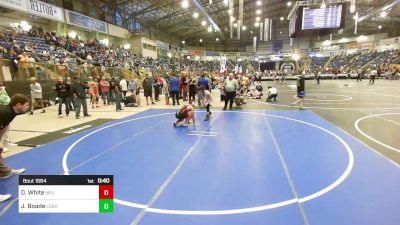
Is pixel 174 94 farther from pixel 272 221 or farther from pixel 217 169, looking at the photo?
pixel 272 221

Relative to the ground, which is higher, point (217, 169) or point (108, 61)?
point (108, 61)

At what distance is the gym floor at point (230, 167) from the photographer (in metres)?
3.61

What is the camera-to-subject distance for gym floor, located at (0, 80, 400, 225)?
3.61 meters

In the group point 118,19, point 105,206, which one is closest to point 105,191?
point 105,206

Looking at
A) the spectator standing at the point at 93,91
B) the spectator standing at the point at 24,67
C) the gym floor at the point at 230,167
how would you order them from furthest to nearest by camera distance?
1. the spectator standing at the point at 93,91
2. the spectator standing at the point at 24,67
3. the gym floor at the point at 230,167

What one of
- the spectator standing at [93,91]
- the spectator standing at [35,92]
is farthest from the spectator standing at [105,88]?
the spectator standing at [35,92]

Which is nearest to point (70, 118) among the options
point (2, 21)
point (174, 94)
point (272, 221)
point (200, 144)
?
point (174, 94)

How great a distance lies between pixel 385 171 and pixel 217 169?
317 centimetres

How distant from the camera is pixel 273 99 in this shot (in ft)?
52.3
